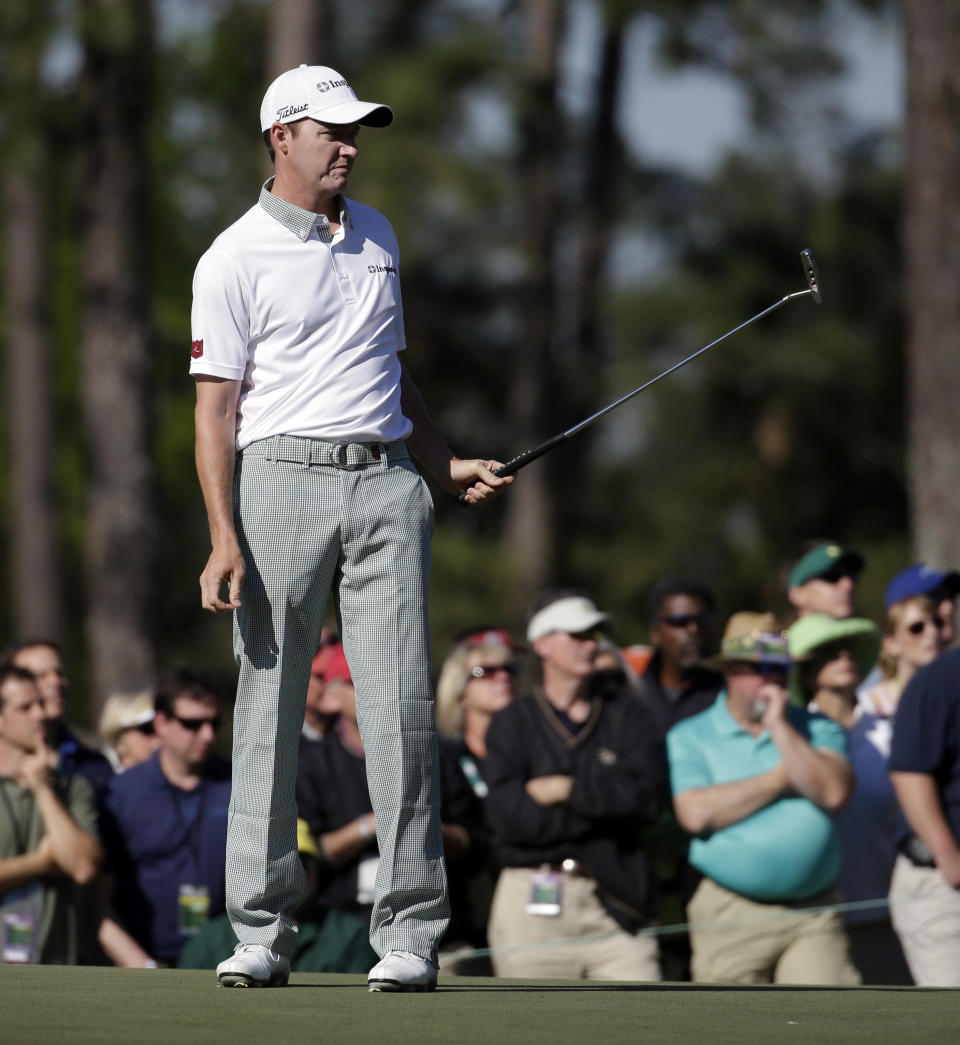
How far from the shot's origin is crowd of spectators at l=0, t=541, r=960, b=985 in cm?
694

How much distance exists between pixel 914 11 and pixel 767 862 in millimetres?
6308

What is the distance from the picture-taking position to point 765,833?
6.97 metres

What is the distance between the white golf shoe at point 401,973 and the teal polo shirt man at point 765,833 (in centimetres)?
237

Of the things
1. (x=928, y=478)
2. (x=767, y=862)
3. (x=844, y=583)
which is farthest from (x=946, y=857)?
(x=928, y=478)

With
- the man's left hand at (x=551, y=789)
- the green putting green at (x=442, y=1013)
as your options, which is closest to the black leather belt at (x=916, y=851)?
the man's left hand at (x=551, y=789)

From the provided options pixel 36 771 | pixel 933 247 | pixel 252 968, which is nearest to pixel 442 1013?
pixel 252 968

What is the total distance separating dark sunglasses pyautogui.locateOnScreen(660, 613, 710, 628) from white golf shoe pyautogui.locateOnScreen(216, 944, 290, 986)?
3.66 metres

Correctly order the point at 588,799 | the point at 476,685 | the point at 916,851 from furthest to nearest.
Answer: the point at 476,685, the point at 588,799, the point at 916,851

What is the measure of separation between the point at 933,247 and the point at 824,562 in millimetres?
4022

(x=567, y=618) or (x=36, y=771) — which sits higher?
(x=567, y=618)

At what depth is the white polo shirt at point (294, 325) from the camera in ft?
15.5

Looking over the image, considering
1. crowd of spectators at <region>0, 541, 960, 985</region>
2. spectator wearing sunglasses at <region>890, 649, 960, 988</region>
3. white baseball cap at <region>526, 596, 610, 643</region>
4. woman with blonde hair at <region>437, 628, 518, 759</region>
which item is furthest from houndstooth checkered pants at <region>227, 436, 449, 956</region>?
woman with blonde hair at <region>437, 628, 518, 759</region>

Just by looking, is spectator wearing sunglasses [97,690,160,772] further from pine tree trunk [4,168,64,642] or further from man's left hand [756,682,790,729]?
pine tree trunk [4,168,64,642]

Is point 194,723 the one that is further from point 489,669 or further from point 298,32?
point 298,32
